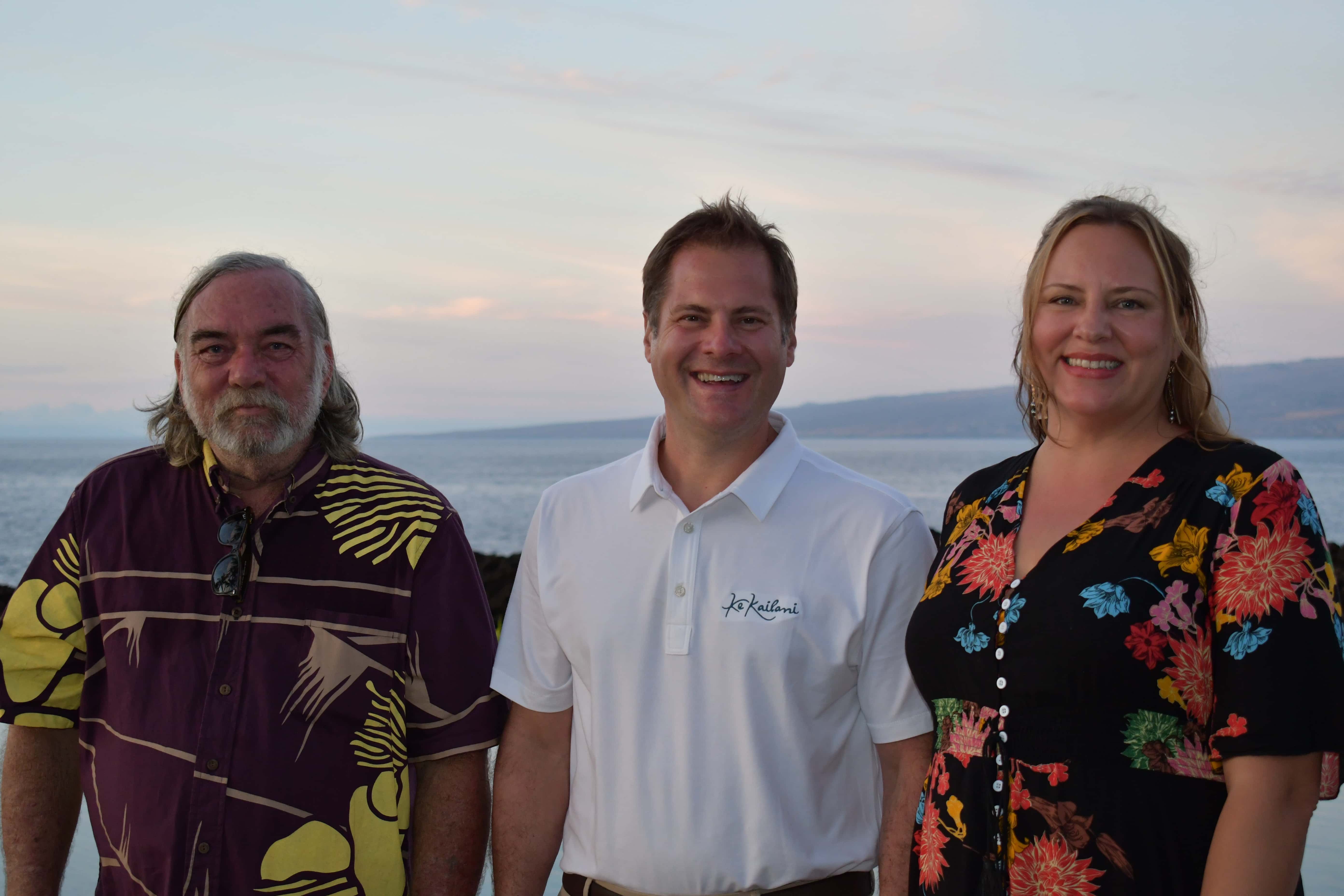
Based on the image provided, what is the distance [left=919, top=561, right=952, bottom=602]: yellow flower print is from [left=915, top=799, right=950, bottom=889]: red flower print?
0.42 m

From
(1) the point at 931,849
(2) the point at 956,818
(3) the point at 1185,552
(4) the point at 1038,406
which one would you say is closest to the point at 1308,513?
(3) the point at 1185,552

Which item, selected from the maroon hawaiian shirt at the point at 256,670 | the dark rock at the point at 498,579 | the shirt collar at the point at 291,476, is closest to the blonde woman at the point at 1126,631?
the maroon hawaiian shirt at the point at 256,670

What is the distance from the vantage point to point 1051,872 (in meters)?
1.91

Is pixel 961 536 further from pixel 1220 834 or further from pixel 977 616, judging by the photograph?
pixel 1220 834

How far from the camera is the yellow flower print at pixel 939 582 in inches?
87.4

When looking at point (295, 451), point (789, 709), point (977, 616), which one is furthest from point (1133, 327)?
point (295, 451)

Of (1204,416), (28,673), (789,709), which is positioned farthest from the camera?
(28,673)

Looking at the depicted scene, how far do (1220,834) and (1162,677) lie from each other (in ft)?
0.88

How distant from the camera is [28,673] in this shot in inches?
97.9

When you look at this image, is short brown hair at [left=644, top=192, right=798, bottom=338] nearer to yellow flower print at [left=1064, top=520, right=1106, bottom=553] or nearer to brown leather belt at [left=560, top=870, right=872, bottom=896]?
yellow flower print at [left=1064, top=520, right=1106, bottom=553]

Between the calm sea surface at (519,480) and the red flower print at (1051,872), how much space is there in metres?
0.52

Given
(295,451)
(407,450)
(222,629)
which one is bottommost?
(222,629)

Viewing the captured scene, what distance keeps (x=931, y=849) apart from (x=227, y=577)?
5.41 ft

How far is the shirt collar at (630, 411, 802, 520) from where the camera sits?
2379 mm
